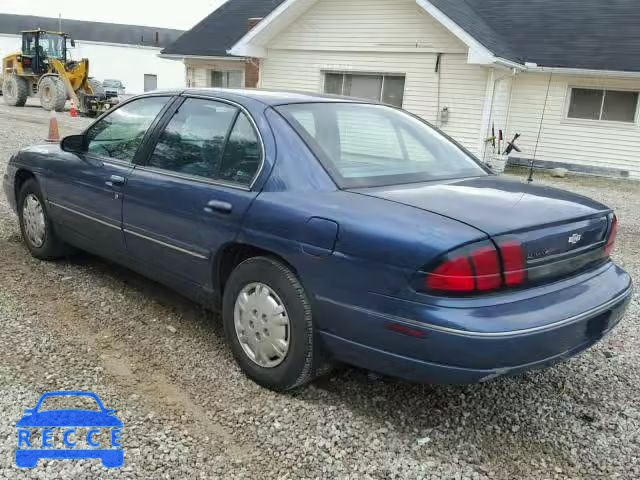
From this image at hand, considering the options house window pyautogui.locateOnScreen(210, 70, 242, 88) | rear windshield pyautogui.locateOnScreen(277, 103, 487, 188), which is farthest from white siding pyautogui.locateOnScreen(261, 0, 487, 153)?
rear windshield pyautogui.locateOnScreen(277, 103, 487, 188)

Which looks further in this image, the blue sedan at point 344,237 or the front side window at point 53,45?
the front side window at point 53,45

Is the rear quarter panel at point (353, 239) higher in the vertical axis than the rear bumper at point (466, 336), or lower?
higher

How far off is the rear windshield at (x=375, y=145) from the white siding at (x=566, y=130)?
38.4 ft

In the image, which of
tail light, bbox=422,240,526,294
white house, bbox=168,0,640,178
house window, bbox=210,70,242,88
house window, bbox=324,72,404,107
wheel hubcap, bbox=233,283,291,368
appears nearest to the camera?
tail light, bbox=422,240,526,294

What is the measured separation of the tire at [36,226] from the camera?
491 cm

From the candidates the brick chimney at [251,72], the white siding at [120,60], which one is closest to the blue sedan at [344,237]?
the brick chimney at [251,72]

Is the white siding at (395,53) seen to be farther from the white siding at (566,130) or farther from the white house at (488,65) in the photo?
the white siding at (566,130)

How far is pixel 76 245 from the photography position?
465 cm

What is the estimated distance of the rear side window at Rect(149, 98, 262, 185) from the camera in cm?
337

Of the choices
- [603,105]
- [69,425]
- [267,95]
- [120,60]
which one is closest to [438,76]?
[603,105]

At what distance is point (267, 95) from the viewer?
12.0 feet

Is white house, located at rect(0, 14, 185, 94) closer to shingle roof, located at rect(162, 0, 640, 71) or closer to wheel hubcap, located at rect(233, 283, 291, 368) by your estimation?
shingle roof, located at rect(162, 0, 640, 71)

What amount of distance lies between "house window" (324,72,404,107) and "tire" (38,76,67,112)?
1213 cm

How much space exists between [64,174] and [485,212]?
3307 millimetres
